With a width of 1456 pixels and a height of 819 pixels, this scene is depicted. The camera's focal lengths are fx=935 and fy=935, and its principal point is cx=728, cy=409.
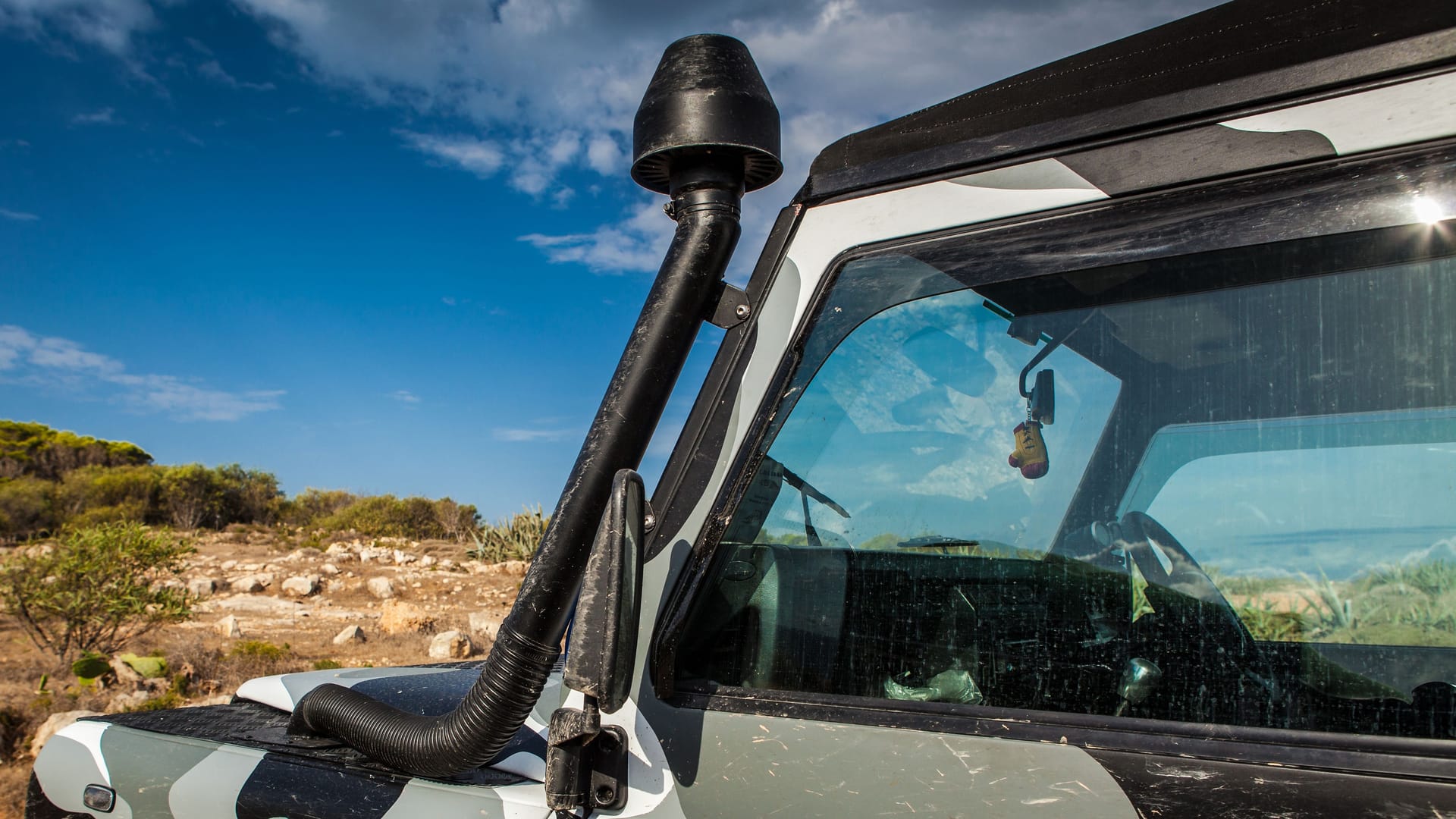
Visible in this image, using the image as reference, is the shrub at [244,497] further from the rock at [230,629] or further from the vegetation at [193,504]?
the rock at [230,629]

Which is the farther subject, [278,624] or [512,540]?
[512,540]

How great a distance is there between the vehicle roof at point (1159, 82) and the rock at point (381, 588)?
13.3 metres

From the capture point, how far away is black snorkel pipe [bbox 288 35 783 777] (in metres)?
1.42

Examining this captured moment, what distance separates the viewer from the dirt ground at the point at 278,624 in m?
7.32

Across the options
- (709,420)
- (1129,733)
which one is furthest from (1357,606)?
(709,420)

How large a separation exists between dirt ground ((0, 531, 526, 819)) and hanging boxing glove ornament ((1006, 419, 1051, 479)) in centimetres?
649

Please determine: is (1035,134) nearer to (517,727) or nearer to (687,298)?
(687,298)

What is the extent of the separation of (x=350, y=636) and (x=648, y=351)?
9931mm

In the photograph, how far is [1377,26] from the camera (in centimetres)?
Result: 108

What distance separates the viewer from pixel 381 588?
1346 cm

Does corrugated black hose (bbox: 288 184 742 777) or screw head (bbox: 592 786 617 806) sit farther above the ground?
corrugated black hose (bbox: 288 184 742 777)

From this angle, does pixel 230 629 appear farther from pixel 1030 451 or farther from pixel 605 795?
pixel 1030 451

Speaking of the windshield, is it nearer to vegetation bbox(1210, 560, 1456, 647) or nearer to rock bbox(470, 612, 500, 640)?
vegetation bbox(1210, 560, 1456, 647)

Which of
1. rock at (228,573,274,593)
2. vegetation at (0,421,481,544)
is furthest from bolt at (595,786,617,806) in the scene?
vegetation at (0,421,481,544)
